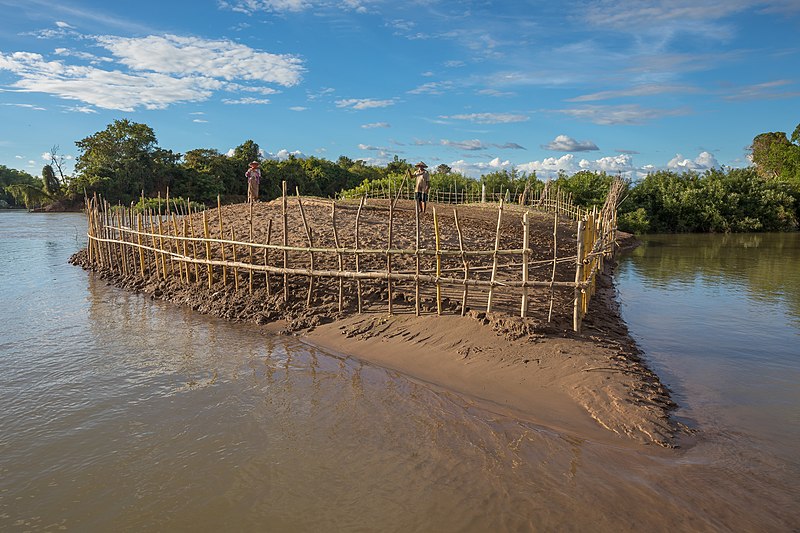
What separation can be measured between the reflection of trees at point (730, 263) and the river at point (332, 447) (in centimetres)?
536

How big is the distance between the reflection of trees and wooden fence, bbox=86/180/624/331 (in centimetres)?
427

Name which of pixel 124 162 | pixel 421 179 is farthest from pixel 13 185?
pixel 421 179

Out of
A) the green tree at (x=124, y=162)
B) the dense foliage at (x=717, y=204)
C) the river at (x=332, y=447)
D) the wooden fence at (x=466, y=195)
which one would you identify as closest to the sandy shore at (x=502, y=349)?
the river at (x=332, y=447)

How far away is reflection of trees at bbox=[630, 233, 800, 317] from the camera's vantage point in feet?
41.8

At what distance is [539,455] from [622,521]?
939mm

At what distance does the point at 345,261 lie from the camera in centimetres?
910

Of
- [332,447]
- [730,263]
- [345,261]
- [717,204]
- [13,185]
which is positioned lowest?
[332,447]

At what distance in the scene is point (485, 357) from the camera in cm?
629

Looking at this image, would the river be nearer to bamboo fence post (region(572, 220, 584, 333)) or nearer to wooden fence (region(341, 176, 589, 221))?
bamboo fence post (region(572, 220, 584, 333))

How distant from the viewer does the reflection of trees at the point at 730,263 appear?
501 inches

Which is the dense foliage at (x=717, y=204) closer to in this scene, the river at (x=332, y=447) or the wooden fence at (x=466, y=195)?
the wooden fence at (x=466, y=195)

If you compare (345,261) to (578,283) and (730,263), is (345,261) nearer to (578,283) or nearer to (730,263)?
(578,283)

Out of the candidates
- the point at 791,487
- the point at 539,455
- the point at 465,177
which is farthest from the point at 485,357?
the point at 465,177

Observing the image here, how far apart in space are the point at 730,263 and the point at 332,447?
17060mm
